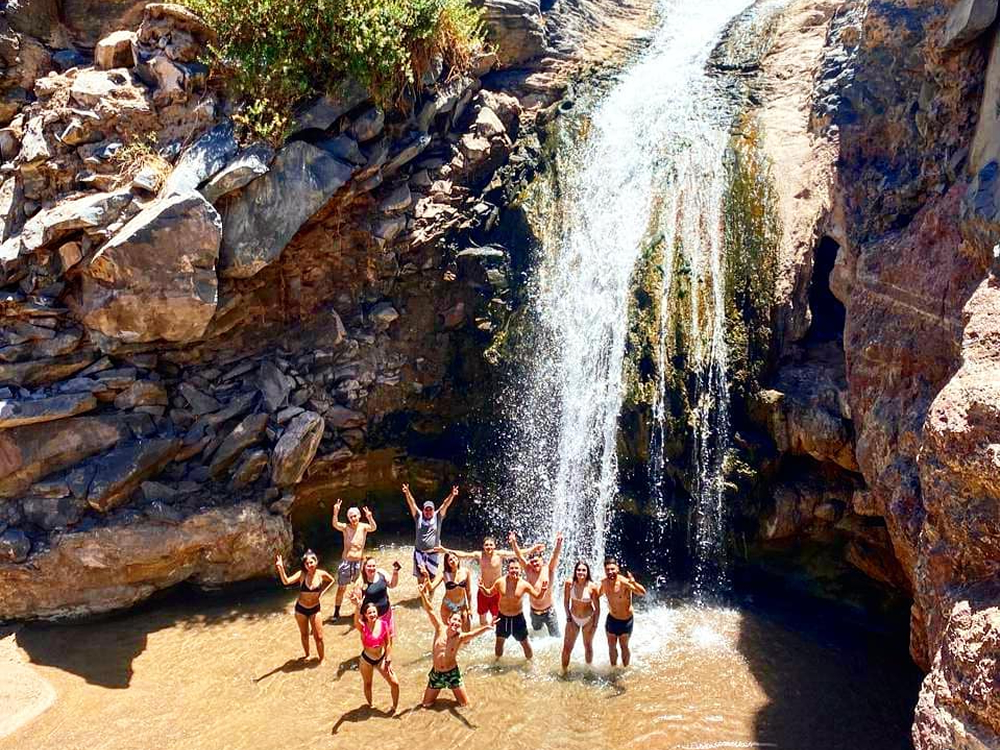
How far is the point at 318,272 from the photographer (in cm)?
1227

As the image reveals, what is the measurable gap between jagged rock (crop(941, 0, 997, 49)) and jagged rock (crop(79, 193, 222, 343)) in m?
9.89

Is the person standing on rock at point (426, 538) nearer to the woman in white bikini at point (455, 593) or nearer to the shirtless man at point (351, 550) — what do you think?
the shirtless man at point (351, 550)

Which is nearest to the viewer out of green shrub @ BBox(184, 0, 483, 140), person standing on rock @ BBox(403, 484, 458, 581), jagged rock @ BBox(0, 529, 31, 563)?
jagged rock @ BBox(0, 529, 31, 563)

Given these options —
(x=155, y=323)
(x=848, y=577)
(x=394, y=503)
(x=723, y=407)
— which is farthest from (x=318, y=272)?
(x=848, y=577)

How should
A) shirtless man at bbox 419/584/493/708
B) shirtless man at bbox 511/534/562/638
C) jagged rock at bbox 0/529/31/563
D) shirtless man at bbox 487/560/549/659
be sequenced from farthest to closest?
jagged rock at bbox 0/529/31/563 → shirtless man at bbox 511/534/562/638 → shirtless man at bbox 487/560/549/659 → shirtless man at bbox 419/584/493/708

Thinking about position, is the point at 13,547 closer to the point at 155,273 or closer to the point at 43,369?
the point at 43,369

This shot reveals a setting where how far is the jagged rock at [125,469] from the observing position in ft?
33.1

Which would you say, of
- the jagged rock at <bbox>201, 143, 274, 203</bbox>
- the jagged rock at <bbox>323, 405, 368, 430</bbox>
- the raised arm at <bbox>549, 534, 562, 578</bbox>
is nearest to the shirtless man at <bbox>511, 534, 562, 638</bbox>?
the raised arm at <bbox>549, 534, 562, 578</bbox>

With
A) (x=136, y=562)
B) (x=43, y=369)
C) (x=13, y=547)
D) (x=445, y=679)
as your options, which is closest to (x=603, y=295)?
(x=445, y=679)

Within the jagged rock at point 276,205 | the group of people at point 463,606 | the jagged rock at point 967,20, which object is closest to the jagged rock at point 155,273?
the jagged rock at point 276,205

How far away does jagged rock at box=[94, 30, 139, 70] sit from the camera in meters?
11.2

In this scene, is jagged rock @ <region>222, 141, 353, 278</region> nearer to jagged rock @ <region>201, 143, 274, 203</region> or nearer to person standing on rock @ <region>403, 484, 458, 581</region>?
jagged rock @ <region>201, 143, 274, 203</region>

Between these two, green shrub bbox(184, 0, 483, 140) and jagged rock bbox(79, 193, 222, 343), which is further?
green shrub bbox(184, 0, 483, 140)

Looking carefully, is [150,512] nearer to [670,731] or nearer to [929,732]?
[670,731]
